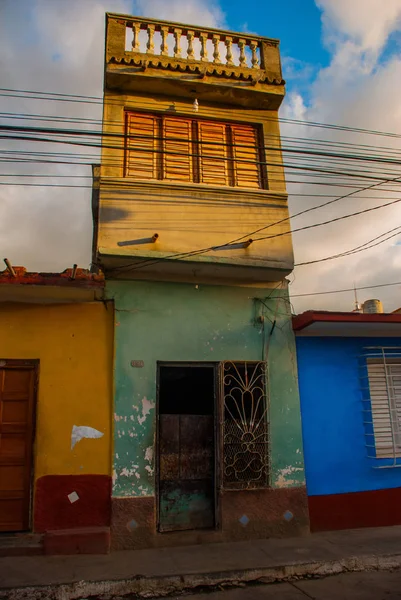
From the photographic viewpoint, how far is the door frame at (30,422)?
558cm

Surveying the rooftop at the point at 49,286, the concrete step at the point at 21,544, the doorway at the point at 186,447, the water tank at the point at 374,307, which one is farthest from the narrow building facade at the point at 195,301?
the water tank at the point at 374,307

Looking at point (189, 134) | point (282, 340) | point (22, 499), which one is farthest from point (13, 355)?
point (189, 134)

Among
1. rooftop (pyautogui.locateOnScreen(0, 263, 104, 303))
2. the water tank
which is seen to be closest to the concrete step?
rooftop (pyautogui.locateOnScreen(0, 263, 104, 303))

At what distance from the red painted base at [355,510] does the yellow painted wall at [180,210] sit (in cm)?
365

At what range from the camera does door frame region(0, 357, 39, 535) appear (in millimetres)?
5582

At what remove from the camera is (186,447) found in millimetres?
6457

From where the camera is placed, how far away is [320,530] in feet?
20.6

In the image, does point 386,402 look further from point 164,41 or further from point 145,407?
point 164,41

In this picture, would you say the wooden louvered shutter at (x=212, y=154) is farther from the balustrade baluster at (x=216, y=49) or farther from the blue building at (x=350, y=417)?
the blue building at (x=350, y=417)

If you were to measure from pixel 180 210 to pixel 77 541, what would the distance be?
4895mm

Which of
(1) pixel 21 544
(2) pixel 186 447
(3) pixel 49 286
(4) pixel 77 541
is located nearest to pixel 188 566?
(4) pixel 77 541

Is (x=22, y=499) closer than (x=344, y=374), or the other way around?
(x=22, y=499)

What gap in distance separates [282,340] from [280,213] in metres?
2.17

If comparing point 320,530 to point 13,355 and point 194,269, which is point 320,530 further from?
point 13,355
